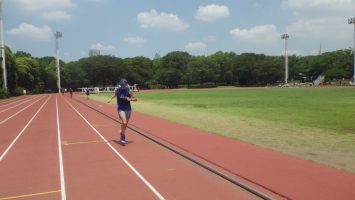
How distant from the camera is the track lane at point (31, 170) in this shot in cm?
728

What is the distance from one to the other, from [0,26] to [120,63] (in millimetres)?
48611

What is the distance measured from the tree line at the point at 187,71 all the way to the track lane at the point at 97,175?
3899 inches

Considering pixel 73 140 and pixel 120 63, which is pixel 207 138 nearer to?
pixel 73 140

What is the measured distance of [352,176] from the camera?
7352 mm

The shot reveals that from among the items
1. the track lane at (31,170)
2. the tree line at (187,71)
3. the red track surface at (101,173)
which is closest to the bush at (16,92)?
the tree line at (187,71)

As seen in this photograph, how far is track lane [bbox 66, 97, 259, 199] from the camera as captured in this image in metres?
6.77

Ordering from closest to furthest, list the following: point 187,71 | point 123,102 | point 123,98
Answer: point 123,98 → point 123,102 → point 187,71

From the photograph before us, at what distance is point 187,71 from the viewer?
117 m

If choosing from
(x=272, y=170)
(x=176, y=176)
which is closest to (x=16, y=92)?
(x=176, y=176)

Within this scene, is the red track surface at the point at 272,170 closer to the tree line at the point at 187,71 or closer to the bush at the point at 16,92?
the bush at the point at 16,92

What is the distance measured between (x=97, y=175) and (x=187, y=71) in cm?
10908

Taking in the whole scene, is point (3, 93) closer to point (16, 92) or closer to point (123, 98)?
point (16, 92)

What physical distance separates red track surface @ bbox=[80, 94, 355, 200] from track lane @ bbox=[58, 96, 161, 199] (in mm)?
1920

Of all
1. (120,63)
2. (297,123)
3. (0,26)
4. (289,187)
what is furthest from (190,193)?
(120,63)
